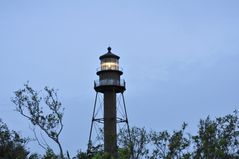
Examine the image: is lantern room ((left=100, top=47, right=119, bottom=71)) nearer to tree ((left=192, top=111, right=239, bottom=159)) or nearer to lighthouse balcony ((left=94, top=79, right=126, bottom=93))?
lighthouse balcony ((left=94, top=79, right=126, bottom=93))

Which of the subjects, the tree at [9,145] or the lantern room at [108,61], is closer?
the tree at [9,145]

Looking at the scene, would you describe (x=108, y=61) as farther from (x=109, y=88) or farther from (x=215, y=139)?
(x=215, y=139)

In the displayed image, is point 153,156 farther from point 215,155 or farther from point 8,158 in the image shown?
point 8,158

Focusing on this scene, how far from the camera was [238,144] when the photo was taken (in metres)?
40.7

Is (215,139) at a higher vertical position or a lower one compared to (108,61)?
lower

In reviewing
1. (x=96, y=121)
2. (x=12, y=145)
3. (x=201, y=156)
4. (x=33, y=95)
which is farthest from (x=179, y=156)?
(x=96, y=121)

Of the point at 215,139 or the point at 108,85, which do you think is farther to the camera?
the point at 108,85

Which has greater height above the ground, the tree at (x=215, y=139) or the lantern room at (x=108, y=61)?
the lantern room at (x=108, y=61)

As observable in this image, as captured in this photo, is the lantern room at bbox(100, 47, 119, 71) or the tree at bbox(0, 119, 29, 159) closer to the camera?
the tree at bbox(0, 119, 29, 159)

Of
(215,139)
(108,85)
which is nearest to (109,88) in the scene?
(108,85)

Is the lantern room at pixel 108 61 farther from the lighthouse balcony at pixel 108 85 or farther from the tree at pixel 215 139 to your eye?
the tree at pixel 215 139

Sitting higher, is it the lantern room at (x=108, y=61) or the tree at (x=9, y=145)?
the lantern room at (x=108, y=61)

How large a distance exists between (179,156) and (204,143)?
1.98 metres

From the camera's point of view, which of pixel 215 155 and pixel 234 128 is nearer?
pixel 215 155
